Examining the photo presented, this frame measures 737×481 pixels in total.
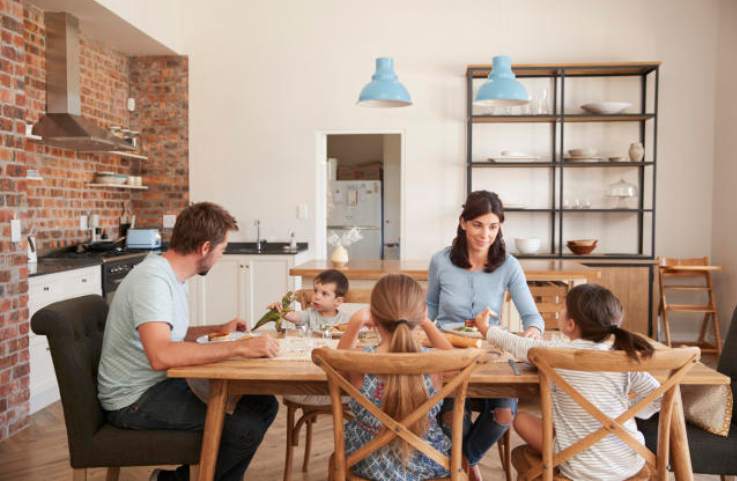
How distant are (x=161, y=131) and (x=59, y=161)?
4.97ft

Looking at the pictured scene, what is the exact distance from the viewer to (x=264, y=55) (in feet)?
21.9

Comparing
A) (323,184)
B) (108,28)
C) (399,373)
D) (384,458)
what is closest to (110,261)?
(108,28)

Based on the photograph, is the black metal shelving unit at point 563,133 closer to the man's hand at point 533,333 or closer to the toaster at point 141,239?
the toaster at point 141,239

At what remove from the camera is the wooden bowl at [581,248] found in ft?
20.0

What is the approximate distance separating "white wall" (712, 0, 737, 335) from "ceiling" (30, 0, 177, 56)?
5.07 m

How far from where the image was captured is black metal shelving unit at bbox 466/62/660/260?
20.0ft

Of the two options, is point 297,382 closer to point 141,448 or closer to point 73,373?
point 141,448

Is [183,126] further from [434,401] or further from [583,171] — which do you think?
[434,401]

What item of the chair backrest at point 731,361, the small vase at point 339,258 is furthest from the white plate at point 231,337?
the small vase at point 339,258

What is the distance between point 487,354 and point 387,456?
1.85 feet

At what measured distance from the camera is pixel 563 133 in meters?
6.32

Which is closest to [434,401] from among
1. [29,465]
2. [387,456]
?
[387,456]

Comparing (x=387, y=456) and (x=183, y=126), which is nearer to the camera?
(x=387, y=456)

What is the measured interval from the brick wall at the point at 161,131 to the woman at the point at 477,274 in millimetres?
4284
